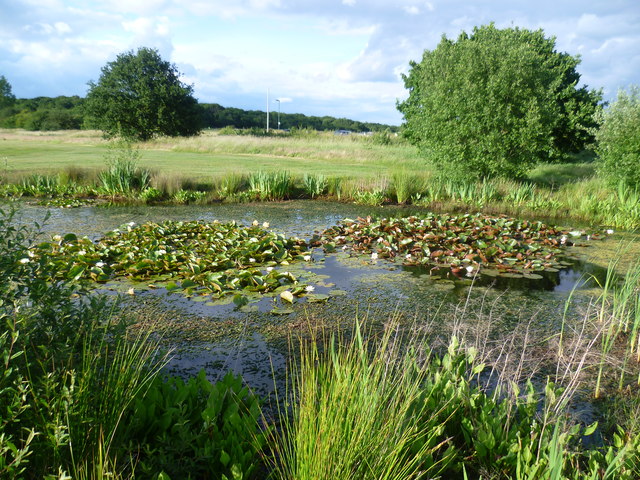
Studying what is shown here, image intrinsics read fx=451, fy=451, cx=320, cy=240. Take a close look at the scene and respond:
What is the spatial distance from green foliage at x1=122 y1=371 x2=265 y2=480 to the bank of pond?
0.5 inches

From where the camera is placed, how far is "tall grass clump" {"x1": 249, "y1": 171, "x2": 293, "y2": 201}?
1145 centimetres

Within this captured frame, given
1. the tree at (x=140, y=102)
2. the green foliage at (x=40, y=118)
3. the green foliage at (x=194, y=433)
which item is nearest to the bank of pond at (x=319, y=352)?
the green foliage at (x=194, y=433)

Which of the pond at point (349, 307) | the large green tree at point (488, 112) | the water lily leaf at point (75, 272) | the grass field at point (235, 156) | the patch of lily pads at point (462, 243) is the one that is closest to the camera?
the water lily leaf at point (75, 272)

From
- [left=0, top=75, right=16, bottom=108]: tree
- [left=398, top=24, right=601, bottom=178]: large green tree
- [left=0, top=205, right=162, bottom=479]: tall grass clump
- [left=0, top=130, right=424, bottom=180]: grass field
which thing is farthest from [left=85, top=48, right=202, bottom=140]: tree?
[left=0, top=205, right=162, bottom=479]: tall grass clump

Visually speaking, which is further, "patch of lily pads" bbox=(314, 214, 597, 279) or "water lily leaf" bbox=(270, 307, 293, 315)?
"patch of lily pads" bbox=(314, 214, 597, 279)

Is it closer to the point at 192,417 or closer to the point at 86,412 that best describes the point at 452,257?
the point at 192,417

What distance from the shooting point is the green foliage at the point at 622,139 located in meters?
10.1

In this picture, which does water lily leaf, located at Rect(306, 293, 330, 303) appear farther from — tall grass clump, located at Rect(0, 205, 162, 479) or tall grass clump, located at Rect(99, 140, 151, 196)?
tall grass clump, located at Rect(99, 140, 151, 196)

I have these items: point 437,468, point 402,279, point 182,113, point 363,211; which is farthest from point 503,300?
point 182,113

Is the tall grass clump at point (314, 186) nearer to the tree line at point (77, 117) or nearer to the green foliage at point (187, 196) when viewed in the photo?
the green foliage at point (187, 196)

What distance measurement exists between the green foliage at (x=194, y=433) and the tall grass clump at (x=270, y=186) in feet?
30.4

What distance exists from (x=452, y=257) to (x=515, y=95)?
7767 mm

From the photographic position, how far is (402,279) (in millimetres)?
5430

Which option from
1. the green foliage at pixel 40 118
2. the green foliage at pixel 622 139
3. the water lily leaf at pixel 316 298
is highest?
the green foliage at pixel 40 118
